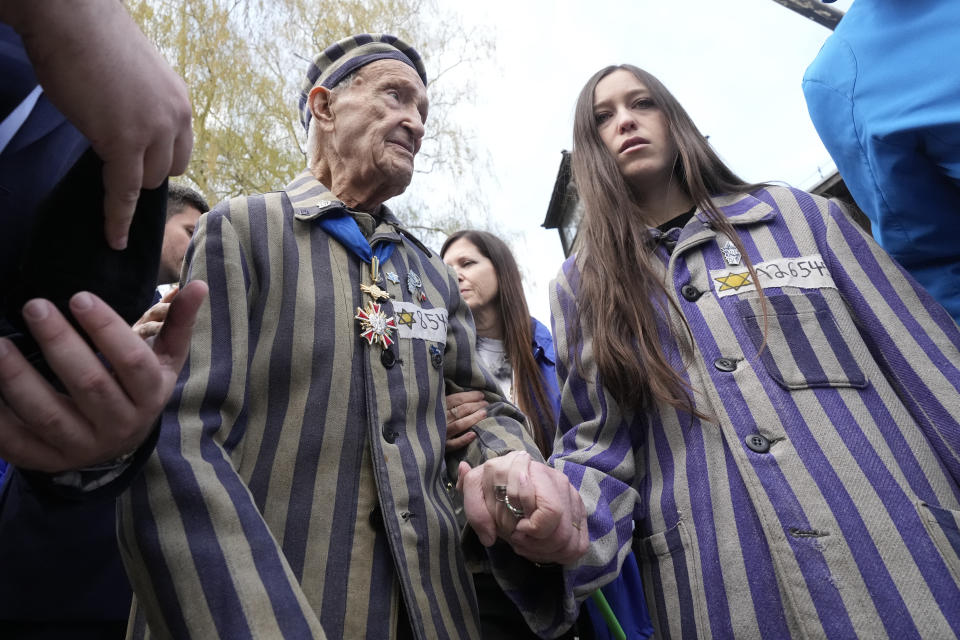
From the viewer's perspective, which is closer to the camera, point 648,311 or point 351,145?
point 648,311

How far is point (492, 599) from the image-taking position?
1.83m

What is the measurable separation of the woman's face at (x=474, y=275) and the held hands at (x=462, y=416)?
2.24 m

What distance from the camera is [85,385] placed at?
75cm

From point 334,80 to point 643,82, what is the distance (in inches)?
44.1

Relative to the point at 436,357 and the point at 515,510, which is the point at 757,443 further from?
the point at 436,357

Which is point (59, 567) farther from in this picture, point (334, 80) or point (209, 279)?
point (334, 80)

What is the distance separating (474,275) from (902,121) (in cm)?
306

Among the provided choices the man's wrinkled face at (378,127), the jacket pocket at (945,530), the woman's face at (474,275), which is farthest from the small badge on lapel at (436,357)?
the woman's face at (474,275)

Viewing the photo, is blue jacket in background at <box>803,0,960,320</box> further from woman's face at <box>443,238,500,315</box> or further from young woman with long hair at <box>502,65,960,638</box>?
woman's face at <box>443,238,500,315</box>

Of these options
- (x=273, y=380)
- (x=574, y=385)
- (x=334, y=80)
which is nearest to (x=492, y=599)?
(x=574, y=385)

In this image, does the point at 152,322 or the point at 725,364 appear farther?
the point at 152,322

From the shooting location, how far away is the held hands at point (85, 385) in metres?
0.73

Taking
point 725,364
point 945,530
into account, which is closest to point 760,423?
point 725,364

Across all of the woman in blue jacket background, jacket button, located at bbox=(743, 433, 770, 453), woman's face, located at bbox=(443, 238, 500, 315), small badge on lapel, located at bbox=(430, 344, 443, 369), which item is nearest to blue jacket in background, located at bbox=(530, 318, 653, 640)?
the woman in blue jacket background
